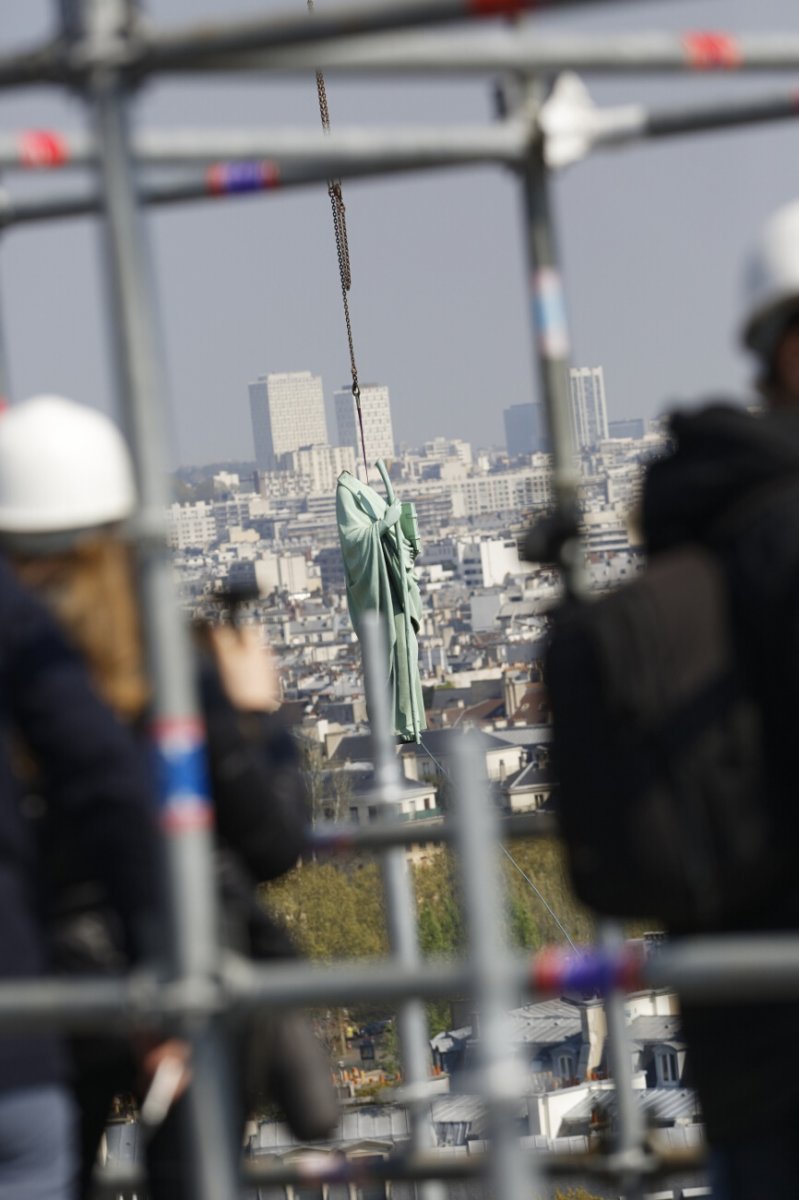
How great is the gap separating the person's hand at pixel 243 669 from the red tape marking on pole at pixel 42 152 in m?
0.65

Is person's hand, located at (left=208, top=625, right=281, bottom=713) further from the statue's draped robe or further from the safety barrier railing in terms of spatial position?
the statue's draped robe

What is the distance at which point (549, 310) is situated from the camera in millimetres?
2695

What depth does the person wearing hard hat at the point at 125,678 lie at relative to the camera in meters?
2.36

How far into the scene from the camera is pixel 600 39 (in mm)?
2236

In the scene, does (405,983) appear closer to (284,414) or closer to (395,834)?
(395,834)

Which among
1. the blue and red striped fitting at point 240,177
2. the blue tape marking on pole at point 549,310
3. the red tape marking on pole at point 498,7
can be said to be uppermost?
the blue and red striped fitting at point 240,177

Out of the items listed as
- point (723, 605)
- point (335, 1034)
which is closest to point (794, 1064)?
point (723, 605)

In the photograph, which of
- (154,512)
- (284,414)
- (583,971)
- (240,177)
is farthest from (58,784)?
(284,414)

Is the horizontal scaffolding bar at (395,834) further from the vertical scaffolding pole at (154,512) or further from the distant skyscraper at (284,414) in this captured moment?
the distant skyscraper at (284,414)

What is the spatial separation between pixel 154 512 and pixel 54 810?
338 mm

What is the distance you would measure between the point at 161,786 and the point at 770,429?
626mm

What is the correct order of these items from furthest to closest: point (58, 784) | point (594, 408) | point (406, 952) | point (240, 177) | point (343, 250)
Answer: point (594, 408) < point (343, 250) < point (406, 952) < point (240, 177) < point (58, 784)

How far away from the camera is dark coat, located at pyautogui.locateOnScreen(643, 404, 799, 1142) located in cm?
195

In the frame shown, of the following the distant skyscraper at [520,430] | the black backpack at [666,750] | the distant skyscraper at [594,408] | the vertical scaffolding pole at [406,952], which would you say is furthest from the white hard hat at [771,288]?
the distant skyscraper at [520,430]
